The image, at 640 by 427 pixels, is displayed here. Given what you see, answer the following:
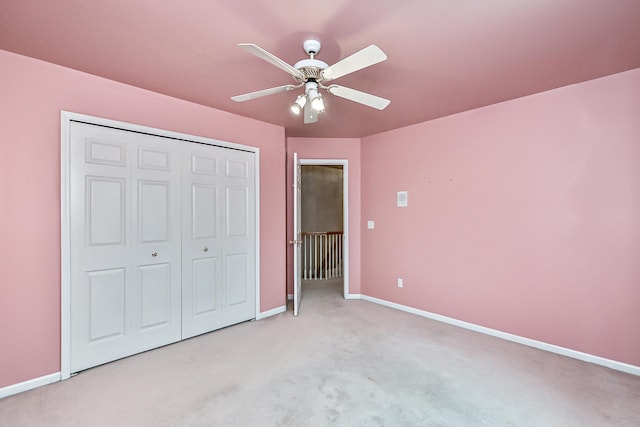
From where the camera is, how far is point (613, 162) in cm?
256

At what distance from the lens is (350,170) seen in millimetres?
4699

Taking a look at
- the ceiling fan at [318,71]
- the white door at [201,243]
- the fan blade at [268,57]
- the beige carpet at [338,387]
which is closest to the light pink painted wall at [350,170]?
the white door at [201,243]

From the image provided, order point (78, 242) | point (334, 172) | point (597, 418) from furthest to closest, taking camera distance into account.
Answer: point (334, 172)
point (78, 242)
point (597, 418)

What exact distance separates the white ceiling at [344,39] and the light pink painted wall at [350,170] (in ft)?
5.87

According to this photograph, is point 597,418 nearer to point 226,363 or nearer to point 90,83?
point 226,363

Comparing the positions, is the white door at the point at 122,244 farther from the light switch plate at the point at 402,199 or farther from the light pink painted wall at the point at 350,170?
the light switch plate at the point at 402,199

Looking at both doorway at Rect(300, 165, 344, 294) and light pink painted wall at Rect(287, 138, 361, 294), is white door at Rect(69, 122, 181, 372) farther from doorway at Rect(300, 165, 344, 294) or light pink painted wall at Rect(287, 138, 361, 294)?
doorway at Rect(300, 165, 344, 294)

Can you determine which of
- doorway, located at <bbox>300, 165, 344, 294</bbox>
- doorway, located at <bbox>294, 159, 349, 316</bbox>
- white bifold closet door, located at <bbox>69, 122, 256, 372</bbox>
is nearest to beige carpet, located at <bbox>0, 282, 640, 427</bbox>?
white bifold closet door, located at <bbox>69, 122, 256, 372</bbox>

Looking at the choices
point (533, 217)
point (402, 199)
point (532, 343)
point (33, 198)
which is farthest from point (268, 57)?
point (532, 343)

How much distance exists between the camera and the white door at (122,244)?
2.49 meters

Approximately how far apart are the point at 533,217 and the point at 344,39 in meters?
2.48

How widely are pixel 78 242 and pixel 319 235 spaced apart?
4.17 meters

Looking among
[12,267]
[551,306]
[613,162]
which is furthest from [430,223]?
[12,267]

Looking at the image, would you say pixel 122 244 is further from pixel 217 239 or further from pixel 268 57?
pixel 268 57
